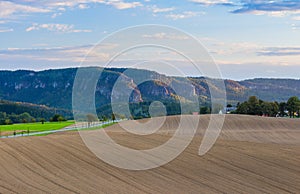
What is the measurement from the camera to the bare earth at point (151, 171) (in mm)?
22875

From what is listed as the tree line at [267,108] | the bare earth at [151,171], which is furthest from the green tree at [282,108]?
the bare earth at [151,171]

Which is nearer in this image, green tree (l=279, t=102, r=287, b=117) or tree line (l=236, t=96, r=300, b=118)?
tree line (l=236, t=96, r=300, b=118)

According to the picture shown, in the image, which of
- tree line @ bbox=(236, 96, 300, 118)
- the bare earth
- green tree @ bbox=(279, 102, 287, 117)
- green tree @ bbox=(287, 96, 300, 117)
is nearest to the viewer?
the bare earth

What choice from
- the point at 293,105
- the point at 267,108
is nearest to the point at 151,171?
the point at 267,108

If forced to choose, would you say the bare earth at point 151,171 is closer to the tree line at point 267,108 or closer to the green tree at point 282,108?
the tree line at point 267,108

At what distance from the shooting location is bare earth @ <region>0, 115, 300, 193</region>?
22.9 m

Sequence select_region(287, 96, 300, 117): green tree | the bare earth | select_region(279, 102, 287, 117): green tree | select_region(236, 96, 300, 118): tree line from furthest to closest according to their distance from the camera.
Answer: select_region(279, 102, 287, 117): green tree < select_region(287, 96, 300, 117): green tree < select_region(236, 96, 300, 118): tree line < the bare earth

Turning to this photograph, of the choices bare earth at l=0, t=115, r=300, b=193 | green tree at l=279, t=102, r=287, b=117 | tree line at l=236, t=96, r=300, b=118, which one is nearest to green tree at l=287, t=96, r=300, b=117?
tree line at l=236, t=96, r=300, b=118

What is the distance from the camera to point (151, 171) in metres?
27.8

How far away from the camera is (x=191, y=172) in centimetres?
2762

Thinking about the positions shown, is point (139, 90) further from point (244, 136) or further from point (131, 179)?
point (131, 179)

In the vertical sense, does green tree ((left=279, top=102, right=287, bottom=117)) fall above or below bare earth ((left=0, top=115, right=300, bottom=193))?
above

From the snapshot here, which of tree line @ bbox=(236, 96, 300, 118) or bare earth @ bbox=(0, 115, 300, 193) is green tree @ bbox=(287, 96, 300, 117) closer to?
tree line @ bbox=(236, 96, 300, 118)

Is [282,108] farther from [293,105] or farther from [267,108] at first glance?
[267,108]
